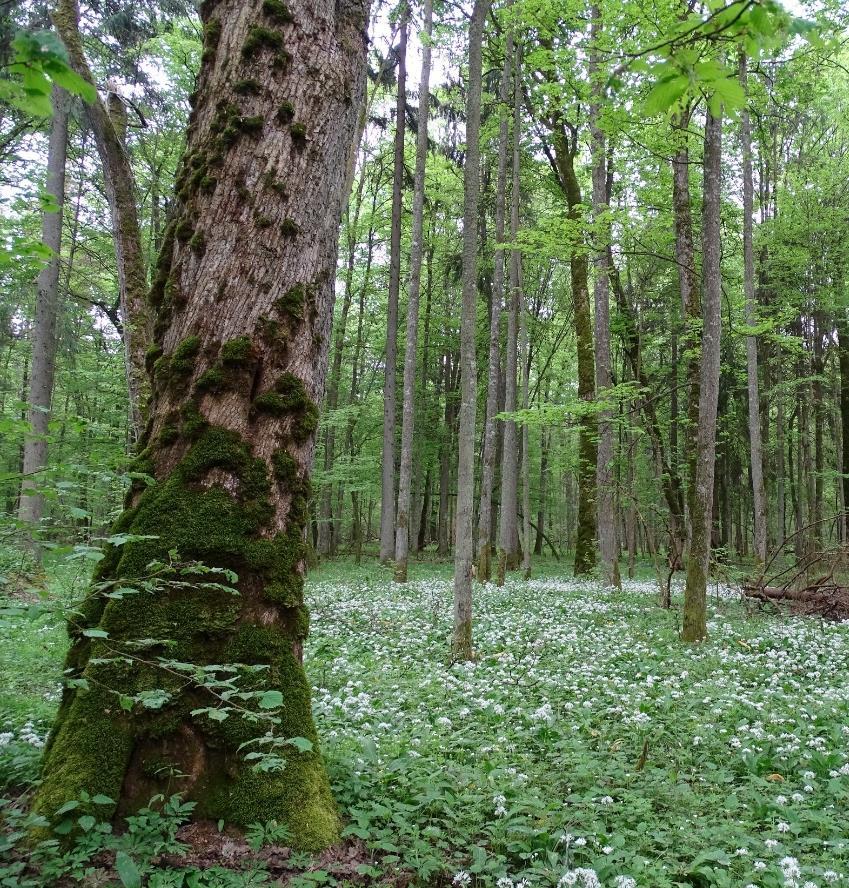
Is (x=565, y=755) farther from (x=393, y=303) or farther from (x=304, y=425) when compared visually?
(x=393, y=303)

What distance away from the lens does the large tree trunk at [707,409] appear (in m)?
8.41

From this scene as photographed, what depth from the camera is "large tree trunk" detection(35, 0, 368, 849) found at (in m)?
2.81

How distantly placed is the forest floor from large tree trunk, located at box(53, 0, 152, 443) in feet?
12.4

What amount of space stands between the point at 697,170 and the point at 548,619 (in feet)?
45.0

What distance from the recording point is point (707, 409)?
8.44 m

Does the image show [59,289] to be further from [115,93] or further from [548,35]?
[548,35]

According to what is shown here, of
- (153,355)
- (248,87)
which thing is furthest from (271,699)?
(248,87)

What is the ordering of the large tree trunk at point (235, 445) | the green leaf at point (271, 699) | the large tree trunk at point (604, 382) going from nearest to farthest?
the green leaf at point (271, 699) → the large tree trunk at point (235, 445) → the large tree trunk at point (604, 382)

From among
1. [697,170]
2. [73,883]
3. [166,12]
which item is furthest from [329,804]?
[697,170]

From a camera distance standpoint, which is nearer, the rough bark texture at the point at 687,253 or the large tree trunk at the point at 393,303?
the rough bark texture at the point at 687,253

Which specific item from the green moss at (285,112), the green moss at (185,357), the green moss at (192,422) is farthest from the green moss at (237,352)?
the green moss at (285,112)

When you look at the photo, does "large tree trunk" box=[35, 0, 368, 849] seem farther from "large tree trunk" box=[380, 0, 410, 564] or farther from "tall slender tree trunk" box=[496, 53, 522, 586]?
"large tree trunk" box=[380, 0, 410, 564]

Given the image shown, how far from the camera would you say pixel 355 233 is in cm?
2731

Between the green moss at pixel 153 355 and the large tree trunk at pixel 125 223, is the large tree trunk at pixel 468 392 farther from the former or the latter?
the green moss at pixel 153 355
